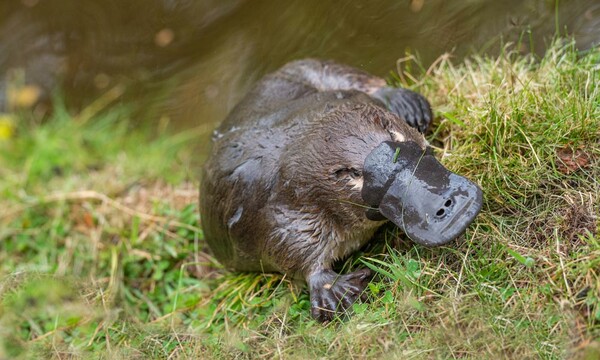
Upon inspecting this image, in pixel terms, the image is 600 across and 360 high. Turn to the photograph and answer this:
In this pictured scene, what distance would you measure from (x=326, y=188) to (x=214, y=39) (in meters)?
2.53

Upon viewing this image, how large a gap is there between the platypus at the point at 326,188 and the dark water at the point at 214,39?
0.76 metres

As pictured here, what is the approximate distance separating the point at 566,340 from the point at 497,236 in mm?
484

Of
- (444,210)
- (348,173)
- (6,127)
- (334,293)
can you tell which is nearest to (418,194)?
(444,210)

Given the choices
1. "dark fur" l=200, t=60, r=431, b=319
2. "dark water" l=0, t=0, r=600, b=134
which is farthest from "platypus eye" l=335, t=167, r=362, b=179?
"dark water" l=0, t=0, r=600, b=134

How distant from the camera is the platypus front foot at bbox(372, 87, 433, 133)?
3.18 m

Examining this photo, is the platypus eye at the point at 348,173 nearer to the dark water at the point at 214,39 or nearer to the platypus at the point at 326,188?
the platypus at the point at 326,188

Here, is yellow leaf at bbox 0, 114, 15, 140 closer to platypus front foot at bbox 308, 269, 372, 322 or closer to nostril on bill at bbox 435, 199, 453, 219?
platypus front foot at bbox 308, 269, 372, 322

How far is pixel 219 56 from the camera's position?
490 cm

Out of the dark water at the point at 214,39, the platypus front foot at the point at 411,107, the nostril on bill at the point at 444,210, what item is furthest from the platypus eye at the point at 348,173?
the dark water at the point at 214,39

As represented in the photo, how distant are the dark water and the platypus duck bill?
1.23 meters

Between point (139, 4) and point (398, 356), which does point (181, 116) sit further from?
point (398, 356)

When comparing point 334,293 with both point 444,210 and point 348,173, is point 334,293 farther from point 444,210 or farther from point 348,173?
point 444,210

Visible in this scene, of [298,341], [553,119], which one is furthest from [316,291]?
[553,119]

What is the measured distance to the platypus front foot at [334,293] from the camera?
277 cm
